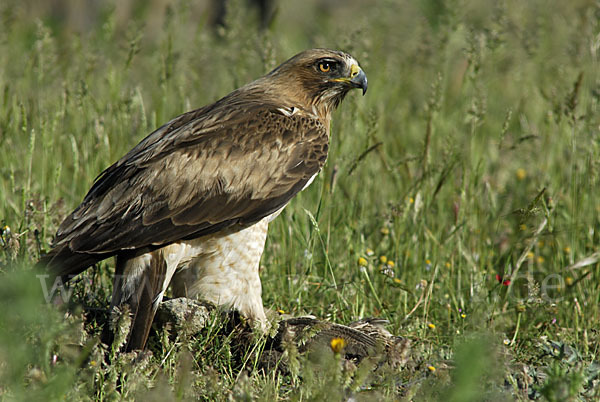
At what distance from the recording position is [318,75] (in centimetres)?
418

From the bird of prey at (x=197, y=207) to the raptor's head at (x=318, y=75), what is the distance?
28cm

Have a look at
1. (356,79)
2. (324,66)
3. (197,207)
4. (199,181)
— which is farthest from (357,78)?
(197,207)

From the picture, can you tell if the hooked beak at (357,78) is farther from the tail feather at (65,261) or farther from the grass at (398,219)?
the tail feather at (65,261)

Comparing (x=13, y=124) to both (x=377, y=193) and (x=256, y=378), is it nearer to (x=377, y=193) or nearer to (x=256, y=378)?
(x=377, y=193)

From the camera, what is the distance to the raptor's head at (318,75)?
4.15 meters

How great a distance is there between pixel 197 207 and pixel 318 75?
47.1 inches

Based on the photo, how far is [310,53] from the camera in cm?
419

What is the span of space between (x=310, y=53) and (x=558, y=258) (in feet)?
6.35

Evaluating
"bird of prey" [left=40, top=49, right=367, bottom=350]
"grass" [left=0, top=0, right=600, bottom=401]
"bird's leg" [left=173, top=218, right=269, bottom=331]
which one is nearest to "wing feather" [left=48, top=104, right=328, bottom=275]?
"bird of prey" [left=40, top=49, right=367, bottom=350]

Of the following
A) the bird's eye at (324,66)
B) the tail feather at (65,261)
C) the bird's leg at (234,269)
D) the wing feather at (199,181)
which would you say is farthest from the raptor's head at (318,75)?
the tail feather at (65,261)

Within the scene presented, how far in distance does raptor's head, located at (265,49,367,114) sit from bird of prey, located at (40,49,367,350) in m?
0.28

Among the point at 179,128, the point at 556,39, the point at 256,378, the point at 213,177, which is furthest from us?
the point at 556,39

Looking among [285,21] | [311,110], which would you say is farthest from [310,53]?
[285,21]

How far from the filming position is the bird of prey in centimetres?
339
